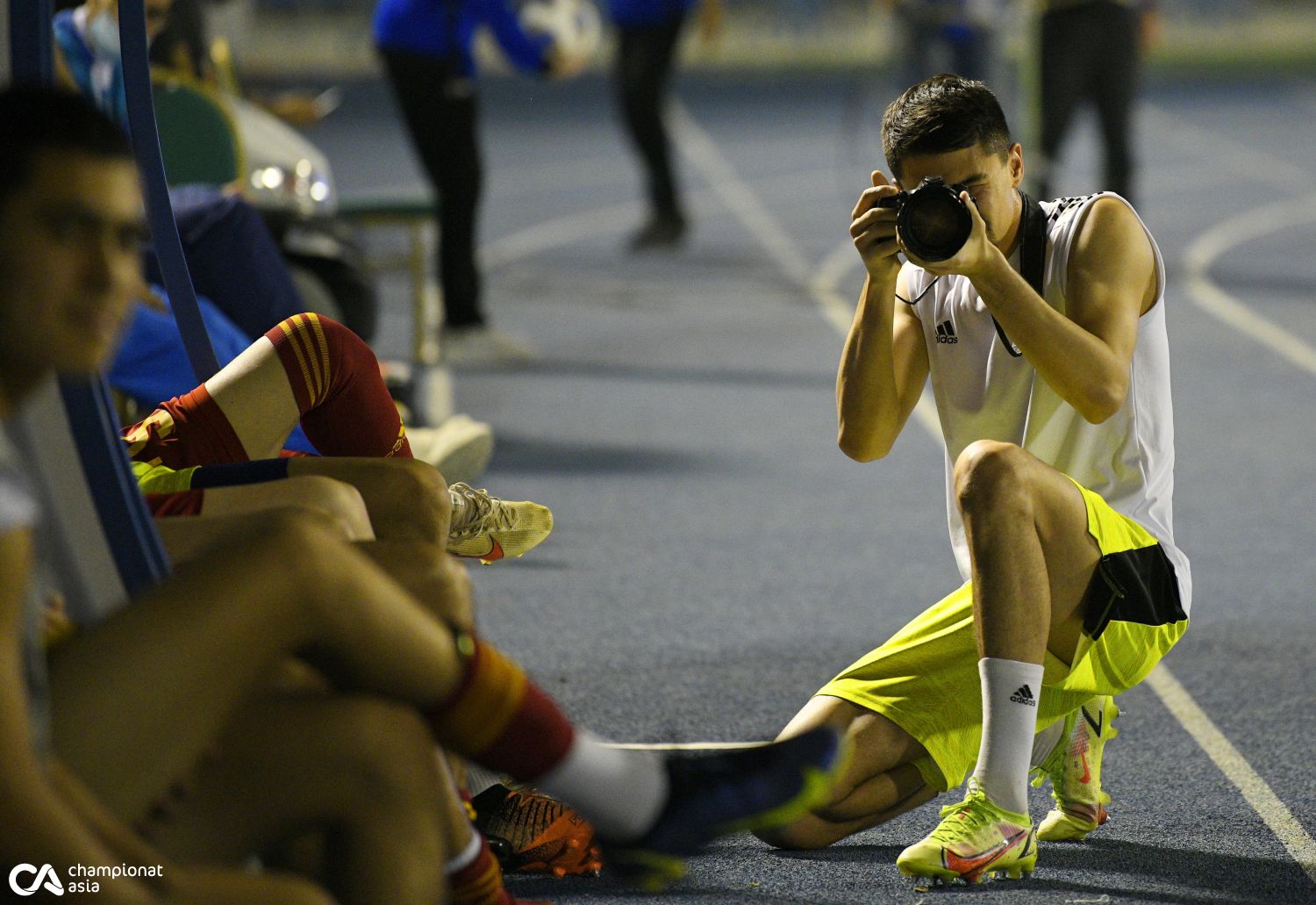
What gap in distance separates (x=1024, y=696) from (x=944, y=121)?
83cm

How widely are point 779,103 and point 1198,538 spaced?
15588 mm

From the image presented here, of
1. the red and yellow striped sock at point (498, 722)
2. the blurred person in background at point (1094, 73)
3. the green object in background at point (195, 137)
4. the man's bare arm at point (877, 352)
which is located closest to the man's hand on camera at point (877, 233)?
the man's bare arm at point (877, 352)

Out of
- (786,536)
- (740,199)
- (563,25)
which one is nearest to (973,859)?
(786,536)

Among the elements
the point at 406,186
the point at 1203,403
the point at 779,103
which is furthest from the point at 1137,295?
the point at 779,103

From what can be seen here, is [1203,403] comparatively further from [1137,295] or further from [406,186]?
A: [406,186]

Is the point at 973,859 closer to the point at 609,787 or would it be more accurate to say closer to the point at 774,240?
the point at 609,787

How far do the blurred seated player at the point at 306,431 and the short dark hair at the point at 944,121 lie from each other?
859mm

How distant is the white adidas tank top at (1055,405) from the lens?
2590 millimetres

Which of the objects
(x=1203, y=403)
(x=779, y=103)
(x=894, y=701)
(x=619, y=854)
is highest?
(x=619, y=854)

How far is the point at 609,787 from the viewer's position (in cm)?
183

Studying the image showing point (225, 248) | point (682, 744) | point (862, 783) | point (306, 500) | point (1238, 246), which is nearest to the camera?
→ point (306, 500)

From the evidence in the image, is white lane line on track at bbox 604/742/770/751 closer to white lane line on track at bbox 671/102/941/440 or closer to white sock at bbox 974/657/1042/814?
white sock at bbox 974/657/1042/814

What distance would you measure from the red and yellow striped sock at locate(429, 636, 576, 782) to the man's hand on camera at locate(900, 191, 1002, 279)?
0.94 m

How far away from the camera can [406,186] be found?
→ 12188 mm
